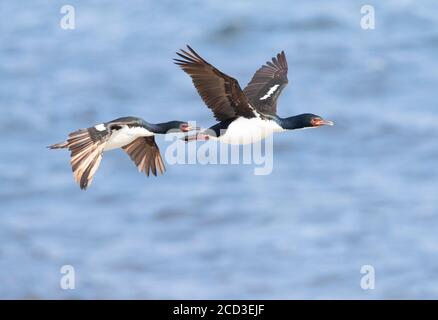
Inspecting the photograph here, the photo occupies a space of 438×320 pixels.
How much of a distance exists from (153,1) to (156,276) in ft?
35.0

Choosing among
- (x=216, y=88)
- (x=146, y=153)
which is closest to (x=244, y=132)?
(x=216, y=88)

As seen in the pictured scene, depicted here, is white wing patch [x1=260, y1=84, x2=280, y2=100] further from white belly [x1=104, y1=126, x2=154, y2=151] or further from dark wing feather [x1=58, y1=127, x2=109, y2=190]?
dark wing feather [x1=58, y1=127, x2=109, y2=190]

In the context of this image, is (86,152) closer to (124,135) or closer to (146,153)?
(124,135)

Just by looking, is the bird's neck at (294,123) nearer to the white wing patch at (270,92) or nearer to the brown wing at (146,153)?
the white wing patch at (270,92)

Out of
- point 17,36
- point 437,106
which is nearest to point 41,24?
point 17,36

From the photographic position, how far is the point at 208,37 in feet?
79.0

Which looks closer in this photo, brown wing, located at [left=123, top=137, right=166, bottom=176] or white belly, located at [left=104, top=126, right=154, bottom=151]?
white belly, located at [left=104, top=126, right=154, bottom=151]

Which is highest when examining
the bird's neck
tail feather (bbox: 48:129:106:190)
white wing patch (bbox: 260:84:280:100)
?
white wing patch (bbox: 260:84:280:100)

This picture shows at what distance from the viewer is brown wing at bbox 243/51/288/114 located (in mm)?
11852

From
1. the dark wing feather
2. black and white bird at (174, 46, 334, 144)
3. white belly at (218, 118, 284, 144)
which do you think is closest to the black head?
black and white bird at (174, 46, 334, 144)

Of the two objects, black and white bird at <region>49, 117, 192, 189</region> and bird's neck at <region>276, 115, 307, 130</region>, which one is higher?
bird's neck at <region>276, 115, 307, 130</region>

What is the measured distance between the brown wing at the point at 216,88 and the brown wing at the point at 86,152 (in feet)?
2.92

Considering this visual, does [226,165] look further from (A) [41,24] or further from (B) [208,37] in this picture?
(A) [41,24]

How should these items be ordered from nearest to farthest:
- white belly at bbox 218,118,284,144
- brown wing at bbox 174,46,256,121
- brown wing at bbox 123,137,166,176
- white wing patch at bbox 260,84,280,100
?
1. brown wing at bbox 174,46,256,121
2. white belly at bbox 218,118,284,144
3. brown wing at bbox 123,137,166,176
4. white wing patch at bbox 260,84,280,100
